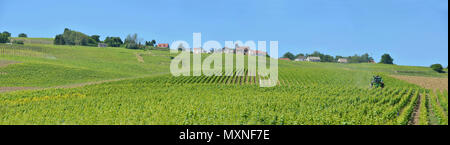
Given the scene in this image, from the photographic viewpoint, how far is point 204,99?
28.9m

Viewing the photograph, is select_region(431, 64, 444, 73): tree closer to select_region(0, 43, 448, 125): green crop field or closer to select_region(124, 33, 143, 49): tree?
select_region(0, 43, 448, 125): green crop field

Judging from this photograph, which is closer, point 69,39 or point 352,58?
point 352,58

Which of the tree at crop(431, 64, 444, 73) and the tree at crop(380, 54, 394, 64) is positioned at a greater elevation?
the tree at crop(380, 54, 394, 64)

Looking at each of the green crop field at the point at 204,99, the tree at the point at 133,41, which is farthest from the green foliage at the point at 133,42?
the green crop field at the point at 204,99

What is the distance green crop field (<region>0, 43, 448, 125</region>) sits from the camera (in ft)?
59.5

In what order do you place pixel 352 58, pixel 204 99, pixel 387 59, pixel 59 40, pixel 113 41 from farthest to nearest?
pixel 113 41
pixel 59 40
pixel 387 59
pixel 352 58
pixel 204 99

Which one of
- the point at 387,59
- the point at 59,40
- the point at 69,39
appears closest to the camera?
the point at 387,59

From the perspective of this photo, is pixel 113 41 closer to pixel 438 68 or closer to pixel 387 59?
pixel 387 59

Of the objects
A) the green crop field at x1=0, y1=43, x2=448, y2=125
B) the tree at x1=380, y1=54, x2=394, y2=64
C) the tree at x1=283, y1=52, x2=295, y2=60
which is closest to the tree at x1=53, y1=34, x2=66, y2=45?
the green crop field at x1=0, y1=43, x2=448, y2=125

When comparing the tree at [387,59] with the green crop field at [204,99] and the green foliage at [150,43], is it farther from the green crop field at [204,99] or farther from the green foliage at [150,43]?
the green foliage at [150,43]

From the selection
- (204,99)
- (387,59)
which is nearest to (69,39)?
(204,99)
